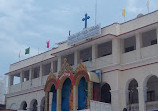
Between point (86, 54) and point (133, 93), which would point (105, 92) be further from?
point (86, 54)

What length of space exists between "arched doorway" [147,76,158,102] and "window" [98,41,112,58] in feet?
15.5

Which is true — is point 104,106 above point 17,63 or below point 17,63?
below

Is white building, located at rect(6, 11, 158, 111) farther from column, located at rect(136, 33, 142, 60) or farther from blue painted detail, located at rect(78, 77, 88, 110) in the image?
blue painted detail, located at rect(78, 77, 88, 110)

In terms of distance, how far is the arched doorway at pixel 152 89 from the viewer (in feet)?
82.6

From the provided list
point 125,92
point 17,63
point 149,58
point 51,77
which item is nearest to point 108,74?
point 125,92

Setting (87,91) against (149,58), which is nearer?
(149,58)

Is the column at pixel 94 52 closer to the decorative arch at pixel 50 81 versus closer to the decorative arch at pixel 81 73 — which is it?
the decorative arch at pixel 81 73

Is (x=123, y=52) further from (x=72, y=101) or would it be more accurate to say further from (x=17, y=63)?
(x=17, y=63)

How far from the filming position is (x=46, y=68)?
35250mm

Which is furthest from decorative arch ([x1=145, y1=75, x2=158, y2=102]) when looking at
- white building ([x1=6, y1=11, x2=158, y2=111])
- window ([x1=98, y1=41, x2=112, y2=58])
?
window ([x1=98, y1=41, x2=112, y2=58])

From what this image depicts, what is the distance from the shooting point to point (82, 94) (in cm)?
2628

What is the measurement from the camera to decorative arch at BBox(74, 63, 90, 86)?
25422mm

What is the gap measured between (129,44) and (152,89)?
4458mm

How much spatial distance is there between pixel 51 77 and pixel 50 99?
10.3 ft
